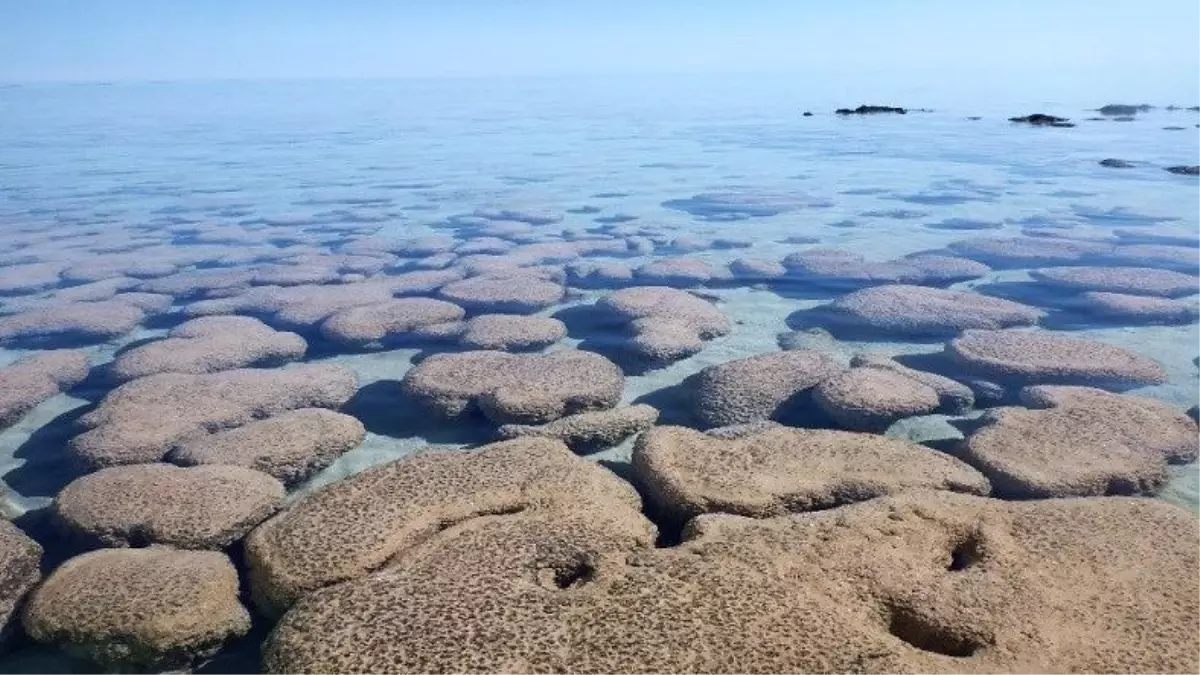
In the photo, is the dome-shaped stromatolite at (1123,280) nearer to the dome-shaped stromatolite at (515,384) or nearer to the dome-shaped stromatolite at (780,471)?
the dome-shaped stromatolite at (780,471)

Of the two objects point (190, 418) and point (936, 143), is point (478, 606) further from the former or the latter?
point (936, 143)

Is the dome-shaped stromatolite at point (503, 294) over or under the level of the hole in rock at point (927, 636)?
under

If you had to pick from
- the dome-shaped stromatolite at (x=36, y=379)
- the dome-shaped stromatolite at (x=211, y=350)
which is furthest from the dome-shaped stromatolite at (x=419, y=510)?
the dome-shaped stromatolite at (x=36, y=379)

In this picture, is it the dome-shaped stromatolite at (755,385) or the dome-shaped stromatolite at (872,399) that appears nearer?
the dome-shaped stromatolite at (872,399)

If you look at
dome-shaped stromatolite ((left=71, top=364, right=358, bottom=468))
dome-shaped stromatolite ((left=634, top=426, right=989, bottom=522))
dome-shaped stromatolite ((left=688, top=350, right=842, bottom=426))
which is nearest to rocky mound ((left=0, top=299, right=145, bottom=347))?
dome-shaped stromatolite ((left=71, top=364, right=358, bottom=468))

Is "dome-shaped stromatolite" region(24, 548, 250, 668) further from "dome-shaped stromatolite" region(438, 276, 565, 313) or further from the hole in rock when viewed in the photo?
"dome-shaped stromatolite" region(438, 276, 565, 313)

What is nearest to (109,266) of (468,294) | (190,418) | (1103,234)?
(468,294)
